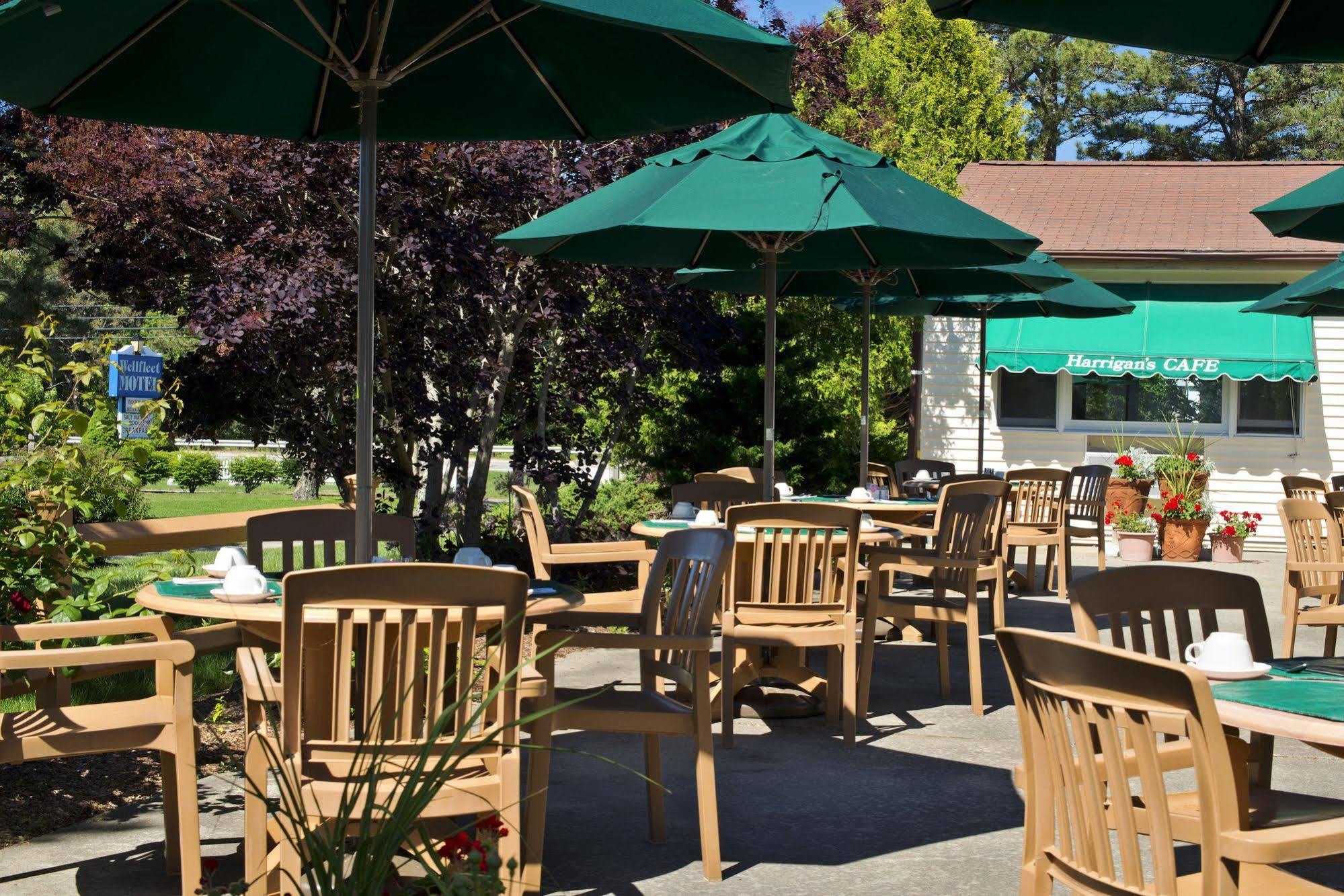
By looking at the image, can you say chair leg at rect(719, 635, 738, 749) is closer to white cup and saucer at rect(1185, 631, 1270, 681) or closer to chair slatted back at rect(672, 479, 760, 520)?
chair slatted back at rect(672, 479, 760, 520)

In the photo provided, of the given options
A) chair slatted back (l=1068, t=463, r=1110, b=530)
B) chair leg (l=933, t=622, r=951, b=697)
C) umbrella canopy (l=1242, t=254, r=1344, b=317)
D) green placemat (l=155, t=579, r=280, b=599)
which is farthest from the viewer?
chair slatted back (l=1068, t=463, r=1110, b=530)

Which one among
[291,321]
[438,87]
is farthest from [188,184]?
[438,87]

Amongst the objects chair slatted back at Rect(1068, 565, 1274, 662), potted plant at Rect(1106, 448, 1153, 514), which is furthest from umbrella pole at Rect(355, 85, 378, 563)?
potted plant at Rect(1106, 448, 1153, 514)

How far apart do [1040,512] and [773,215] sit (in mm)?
5799

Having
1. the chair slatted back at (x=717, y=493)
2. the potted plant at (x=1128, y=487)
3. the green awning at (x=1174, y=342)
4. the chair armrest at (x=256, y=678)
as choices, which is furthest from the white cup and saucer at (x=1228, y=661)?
the green awning at (x=1174, y=342)

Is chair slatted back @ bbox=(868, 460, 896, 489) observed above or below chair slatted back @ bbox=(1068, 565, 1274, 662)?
below

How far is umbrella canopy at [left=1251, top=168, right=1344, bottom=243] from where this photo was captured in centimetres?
610

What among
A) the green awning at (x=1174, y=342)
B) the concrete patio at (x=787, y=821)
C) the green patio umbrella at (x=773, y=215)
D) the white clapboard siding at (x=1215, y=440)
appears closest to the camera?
the concrete patio at (x=787, y=821)

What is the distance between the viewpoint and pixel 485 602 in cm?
319

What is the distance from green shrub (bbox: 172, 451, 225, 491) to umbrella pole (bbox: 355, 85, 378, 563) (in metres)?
28.7

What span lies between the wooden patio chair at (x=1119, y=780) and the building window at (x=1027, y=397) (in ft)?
44.7

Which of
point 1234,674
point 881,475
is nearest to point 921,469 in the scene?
point 881,475

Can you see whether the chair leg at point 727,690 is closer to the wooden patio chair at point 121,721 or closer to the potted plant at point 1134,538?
the wooden patio chair at point 121,721

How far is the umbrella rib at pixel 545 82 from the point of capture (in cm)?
467
